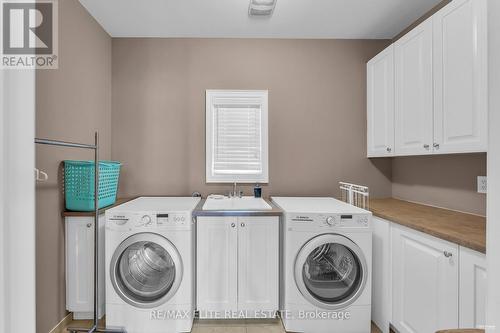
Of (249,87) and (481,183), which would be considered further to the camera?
(249,87)

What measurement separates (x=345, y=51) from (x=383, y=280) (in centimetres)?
233

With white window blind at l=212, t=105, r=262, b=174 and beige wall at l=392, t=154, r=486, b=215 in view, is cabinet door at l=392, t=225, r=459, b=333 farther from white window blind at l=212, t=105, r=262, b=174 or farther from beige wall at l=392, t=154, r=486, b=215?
white window blind at l=212, t=105, r=262, b=174

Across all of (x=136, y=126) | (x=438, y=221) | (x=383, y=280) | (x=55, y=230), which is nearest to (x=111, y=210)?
(x=55, y=230)

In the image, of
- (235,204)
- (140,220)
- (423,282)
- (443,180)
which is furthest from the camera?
(235,204)

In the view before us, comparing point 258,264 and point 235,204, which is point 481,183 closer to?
point 258,264

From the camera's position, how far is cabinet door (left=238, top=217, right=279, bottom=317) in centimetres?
230

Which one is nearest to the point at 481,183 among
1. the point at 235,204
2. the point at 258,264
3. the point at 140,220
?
A: the point at 258,264

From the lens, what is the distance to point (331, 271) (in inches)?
89.3

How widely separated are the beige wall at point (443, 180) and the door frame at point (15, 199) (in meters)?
2.52

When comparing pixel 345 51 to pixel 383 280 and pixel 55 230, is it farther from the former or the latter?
pixel 55 230

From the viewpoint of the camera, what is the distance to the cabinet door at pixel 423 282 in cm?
156

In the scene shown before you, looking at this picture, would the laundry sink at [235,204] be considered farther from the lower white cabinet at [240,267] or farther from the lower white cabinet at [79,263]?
the lower white cabinet at [79,263]

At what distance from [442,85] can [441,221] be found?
3.00ft

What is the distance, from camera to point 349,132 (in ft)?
10.4
